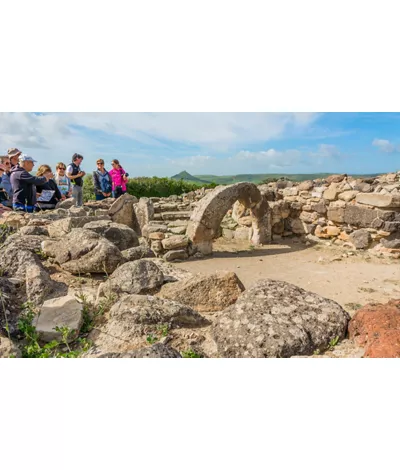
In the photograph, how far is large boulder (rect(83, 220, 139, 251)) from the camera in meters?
6.20

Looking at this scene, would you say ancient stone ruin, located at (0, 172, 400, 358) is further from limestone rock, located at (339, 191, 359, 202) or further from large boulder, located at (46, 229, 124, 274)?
limestone rock, located at (339, 191, 359, 202)

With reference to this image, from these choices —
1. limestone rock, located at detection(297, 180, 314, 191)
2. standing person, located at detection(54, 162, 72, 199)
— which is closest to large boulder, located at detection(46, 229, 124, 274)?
standing person, located at detection(54, 162, 72, 199)

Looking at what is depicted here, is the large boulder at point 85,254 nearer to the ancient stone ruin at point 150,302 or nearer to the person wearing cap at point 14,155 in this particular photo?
the ancient stone ruin at point 150,302

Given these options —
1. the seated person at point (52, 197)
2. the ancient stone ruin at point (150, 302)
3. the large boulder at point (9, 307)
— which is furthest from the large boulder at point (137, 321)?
the seated person at point (52, 197)

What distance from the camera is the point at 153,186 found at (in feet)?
57.3

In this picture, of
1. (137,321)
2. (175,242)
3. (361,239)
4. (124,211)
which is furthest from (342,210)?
(137,321)

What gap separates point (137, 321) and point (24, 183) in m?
4.90

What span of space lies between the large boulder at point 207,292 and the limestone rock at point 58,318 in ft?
3.32

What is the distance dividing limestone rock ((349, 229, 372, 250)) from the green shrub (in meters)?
9.37

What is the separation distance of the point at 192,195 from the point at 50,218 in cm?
803

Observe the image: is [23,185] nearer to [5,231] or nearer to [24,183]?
[24,183]

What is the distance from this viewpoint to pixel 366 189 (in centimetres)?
883

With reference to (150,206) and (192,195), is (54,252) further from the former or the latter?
(192,195)

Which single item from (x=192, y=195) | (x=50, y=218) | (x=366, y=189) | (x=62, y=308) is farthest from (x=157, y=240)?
(x=192, y=195)
